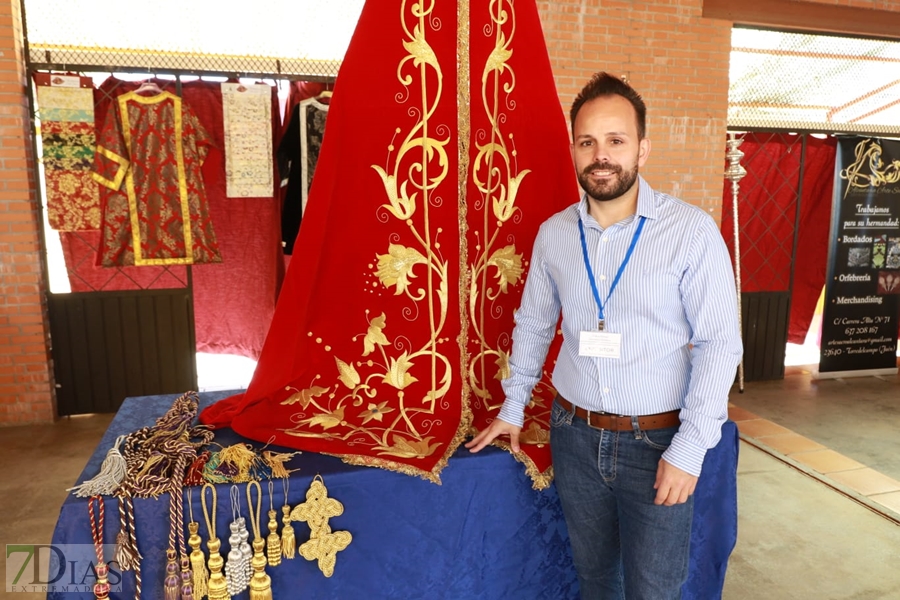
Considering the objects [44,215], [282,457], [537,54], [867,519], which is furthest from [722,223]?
[44,215]

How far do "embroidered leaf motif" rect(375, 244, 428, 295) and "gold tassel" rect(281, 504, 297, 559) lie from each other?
58 cm

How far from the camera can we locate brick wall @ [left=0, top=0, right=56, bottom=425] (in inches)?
136

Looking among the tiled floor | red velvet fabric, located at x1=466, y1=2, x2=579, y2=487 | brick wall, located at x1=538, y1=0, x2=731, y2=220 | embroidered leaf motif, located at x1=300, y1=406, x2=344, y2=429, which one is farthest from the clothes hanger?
the tiled floor

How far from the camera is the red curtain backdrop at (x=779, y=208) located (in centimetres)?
467

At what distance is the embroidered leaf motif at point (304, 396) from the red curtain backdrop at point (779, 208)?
3.98 m

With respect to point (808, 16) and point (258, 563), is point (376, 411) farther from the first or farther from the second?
point (808, 16)

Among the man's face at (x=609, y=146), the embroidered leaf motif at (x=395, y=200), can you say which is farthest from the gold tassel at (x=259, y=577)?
the man's face at (x=609, y=146)

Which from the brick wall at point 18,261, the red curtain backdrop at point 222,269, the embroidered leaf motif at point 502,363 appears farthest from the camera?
the red curtain backdrop at point 222,269

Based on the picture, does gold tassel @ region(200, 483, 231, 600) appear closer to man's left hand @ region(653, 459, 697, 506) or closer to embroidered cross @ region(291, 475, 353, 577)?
embroidered cross @ region(291, 475, 353, 577)

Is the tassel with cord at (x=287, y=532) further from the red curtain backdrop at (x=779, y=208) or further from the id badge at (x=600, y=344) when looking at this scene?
the red curtain backdrop at (x=779, y=208)

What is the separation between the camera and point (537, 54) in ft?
5.41

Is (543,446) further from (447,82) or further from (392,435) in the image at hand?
(447,82)

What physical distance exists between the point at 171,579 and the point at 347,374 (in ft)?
1.95

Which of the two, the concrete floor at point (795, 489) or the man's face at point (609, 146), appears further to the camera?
the concrete floor at point (795, 489)
